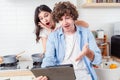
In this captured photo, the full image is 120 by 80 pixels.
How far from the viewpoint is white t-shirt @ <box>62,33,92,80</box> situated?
1.54 metres

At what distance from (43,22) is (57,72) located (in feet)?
2.73

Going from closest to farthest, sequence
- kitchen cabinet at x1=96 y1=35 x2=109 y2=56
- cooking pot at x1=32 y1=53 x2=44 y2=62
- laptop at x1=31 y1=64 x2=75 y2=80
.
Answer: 1. laptop at x1=31 y1=64 x2=75 y2=80
2. cooking pot at x1=32 y1=53 x2=44 y2=62
3. kitchen cabinet at x1=96 y1=35 x2=109 y2=56

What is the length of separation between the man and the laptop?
0.16 meters

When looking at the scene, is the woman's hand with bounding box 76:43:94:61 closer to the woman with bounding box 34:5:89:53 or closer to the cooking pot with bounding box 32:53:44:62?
the woman with bounding box 34:5:89:53

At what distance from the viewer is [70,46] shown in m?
1.55

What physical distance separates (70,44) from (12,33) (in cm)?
94

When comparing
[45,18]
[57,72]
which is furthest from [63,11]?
[45,18]

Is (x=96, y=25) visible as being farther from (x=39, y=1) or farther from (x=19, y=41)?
(x=19, y=41)

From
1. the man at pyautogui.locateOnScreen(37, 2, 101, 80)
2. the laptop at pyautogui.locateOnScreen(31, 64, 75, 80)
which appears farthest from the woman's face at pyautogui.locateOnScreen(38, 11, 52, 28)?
the laptop at pyautogui.locateOnScreen(31, 64, 75, 80)

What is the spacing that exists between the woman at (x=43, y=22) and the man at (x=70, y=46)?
0.46 meters

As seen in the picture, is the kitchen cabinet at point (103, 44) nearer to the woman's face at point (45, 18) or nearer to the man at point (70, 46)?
the woman's face at point (45, 18)

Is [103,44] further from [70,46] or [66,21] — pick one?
[66,21]

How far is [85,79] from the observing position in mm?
1553

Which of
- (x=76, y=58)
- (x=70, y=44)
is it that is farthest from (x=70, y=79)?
(x=70, y=44)
